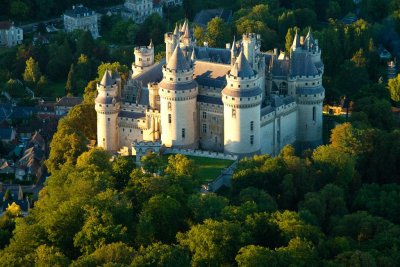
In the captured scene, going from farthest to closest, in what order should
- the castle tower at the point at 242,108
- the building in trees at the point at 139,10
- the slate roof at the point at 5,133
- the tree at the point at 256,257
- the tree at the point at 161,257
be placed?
the building in trees at the point at 139,10 → the slate roof at the point at 5,133 → the castle tower at the point at 242,108 → the tree at the point at 256,257 → the tree at the point at 161,257

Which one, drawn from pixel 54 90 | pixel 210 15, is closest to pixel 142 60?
pixel 54 90

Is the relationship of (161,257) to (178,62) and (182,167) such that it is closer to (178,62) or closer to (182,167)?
(182,167)

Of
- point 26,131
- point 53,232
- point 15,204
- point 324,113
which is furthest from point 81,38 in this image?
point 53,232

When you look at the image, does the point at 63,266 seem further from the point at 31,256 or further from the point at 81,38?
the point at 81,38

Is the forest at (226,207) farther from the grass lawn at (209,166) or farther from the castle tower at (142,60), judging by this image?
the castle tower at (142,60)

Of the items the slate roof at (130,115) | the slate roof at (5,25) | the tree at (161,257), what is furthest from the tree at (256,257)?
the slate roof at (5,25)

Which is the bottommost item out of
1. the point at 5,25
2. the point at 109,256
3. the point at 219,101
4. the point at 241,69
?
the point at 109,256

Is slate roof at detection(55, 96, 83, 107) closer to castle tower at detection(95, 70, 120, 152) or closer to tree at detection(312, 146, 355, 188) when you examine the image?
castle tower at detection(95, 70, 120, 152)

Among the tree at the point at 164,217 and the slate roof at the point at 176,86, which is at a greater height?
the slate roof at the point at 176,86
